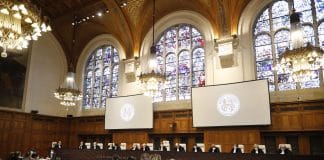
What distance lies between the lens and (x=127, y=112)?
13797 millimetres

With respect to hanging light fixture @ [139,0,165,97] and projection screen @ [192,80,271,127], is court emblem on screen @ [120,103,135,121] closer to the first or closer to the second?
projection screen @ [192,80,271,127]

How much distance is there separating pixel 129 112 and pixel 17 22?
7991 mm

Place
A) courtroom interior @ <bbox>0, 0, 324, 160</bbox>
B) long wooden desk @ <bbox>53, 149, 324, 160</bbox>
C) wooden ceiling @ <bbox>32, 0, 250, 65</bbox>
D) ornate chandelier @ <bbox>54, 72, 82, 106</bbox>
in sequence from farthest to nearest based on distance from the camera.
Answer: wooden ceiling @ <bbox>32, 0, 250, 65</bbox>, ornate chandelier @ <bbox>54, 72, 82, 106</bbox>, courtroom interior @ <bbox>0, 0, 324, 160</bbox>, long wooden desk @ <bbox>53, 149, 324, 160</bbox>

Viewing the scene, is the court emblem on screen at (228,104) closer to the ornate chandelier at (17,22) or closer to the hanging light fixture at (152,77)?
the hanging light fixture at (152,77)

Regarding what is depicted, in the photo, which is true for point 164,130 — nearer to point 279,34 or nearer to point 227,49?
point 227,49

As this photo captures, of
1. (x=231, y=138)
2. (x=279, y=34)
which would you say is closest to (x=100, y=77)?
(x=231, y=138)

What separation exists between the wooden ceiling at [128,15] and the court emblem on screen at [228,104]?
2.78 metres

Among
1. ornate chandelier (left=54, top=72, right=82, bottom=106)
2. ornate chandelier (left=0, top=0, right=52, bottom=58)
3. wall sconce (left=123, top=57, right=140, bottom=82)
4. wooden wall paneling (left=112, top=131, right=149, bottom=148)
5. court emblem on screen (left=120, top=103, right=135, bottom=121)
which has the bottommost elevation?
wooden wall paneling (left=112, top=131, right=149, bottom=148)

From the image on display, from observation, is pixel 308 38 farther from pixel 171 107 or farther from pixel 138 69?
pixel 138 69

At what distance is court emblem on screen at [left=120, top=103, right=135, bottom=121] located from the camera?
13609 mm

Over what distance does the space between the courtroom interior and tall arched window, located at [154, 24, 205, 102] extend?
5 centimetres

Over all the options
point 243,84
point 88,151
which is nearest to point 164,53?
point 243,84

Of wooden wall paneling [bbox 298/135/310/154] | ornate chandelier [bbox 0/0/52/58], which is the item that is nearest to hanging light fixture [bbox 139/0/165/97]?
ornate chandelier [bbox 0/0/52/58]

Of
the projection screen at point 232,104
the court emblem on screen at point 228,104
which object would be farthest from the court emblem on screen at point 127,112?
the court emblem on screen at point 228,104
